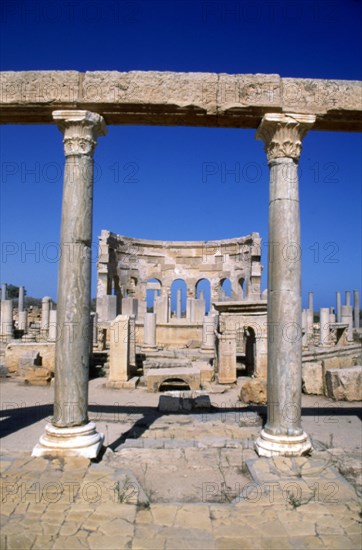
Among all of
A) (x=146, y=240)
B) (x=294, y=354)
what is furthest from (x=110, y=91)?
(x=146, y=240)

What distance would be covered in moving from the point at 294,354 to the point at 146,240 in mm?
23623

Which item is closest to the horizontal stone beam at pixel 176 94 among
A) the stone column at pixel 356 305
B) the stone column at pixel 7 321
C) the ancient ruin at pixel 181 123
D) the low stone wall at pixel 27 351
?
Result: the ancient ruin at pixel 181 123

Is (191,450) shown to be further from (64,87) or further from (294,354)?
(64,87)

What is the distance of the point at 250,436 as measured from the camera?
6652mm

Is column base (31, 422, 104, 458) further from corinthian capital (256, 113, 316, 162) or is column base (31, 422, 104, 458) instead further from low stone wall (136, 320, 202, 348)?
low stone wall (136, 320, 202, 348)

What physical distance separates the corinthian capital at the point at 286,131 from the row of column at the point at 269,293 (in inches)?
0.5

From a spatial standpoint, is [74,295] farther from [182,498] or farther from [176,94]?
[176,94]

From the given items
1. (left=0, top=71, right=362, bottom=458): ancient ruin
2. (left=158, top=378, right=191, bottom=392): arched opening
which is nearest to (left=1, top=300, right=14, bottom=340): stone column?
(left=158, top=378, right=191, bottom=392): arched opening

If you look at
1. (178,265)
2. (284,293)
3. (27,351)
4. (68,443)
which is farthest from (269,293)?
(178,265)

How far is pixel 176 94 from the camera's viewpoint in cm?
546

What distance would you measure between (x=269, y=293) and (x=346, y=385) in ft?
22.0

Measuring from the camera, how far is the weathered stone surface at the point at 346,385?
35.7 feet

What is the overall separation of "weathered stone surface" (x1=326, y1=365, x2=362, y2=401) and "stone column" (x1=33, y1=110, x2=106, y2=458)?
25.4 ft

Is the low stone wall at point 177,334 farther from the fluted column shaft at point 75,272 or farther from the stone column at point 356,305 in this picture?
the stone column at point 356,305
